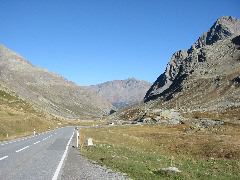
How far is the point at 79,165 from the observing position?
2425 cm

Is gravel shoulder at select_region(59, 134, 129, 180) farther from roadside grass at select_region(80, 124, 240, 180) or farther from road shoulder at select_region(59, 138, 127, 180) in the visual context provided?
roadside grass at select_region(80, 124, 240, 180)

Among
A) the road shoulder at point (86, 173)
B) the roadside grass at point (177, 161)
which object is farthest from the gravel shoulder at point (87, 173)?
the roadside grass at point (177, 161)

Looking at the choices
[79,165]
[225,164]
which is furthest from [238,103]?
[79,165]

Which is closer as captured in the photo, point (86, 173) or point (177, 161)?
point (86, 173)

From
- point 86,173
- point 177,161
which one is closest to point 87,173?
point 86,173

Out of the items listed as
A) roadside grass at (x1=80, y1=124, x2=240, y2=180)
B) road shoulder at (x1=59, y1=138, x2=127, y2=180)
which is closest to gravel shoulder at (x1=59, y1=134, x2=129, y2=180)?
road shoulder at (x1=59, y1=138, x2=127, y2=180)

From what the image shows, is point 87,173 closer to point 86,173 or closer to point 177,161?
point 86,173

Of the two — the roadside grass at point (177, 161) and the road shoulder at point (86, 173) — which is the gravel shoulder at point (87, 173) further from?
the roadside grass at point (177, 161)

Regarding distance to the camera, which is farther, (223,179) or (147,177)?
(223,179)

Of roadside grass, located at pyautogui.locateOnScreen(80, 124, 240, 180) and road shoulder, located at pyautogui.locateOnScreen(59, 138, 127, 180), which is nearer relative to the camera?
road shoulder, located at pyautogui.locateOnScreen(59, 138, 127, 180)

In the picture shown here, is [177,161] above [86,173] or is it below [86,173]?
below

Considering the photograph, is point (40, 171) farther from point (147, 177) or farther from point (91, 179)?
point (147, 177)

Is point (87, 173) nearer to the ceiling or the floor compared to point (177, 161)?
nearer to the ceiling

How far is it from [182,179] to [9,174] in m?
8.62
